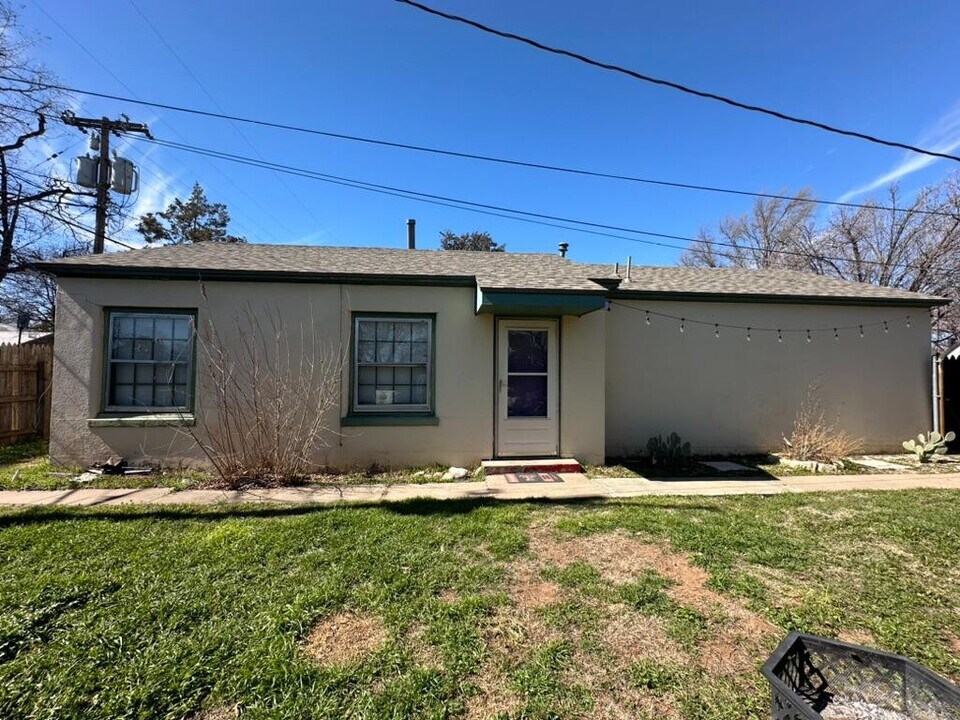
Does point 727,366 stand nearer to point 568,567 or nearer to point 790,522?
point 790,522

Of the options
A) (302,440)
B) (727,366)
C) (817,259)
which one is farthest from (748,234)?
(302,440)

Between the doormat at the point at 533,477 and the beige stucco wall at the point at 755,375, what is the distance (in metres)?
2.12

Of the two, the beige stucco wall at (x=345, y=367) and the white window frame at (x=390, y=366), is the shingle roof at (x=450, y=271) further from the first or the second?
the white window frame at (x=390, y=366)

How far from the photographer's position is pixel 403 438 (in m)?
7.34

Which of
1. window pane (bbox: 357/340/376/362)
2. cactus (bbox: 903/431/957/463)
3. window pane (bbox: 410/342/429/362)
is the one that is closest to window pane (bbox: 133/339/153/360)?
window pane (bbox: 357/340/376/362)

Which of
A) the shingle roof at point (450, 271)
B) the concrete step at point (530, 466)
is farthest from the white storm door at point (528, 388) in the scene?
the shingle roof at point (450, 271)

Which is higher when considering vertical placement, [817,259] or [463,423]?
[817,259]

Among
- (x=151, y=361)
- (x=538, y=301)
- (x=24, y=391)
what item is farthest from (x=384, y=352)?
(x=24, y=391)

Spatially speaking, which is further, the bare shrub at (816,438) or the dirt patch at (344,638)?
the bare shrub at (816,438)

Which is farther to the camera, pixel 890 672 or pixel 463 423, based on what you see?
pixel 463 423

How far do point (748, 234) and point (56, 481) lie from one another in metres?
29.2

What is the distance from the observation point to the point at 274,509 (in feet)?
17.3

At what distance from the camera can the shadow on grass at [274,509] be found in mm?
4879

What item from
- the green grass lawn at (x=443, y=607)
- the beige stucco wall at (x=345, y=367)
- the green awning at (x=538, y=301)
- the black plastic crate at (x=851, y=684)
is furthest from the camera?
the beige stucco wall at (x=345, y=367)
